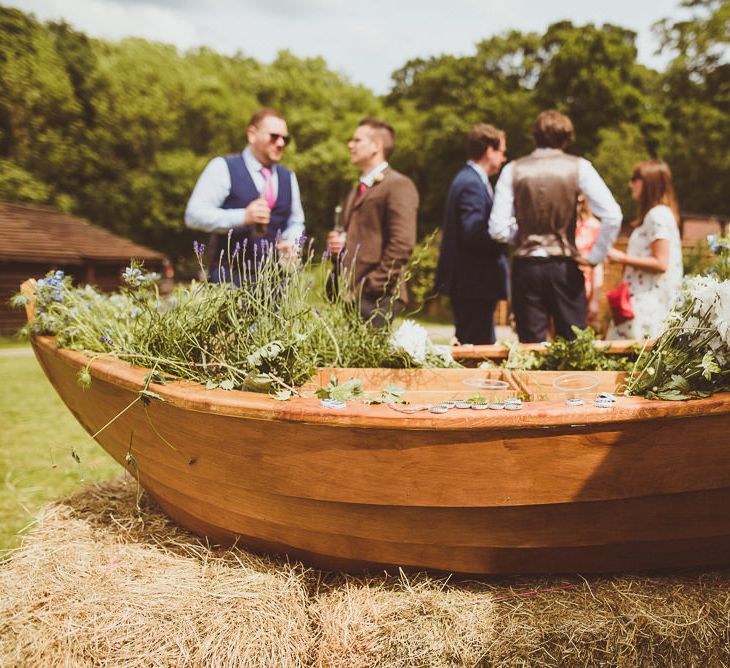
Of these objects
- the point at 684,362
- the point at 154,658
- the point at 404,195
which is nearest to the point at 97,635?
the point at 154,658

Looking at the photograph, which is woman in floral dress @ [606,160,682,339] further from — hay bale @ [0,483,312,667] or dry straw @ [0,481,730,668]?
hay bale @ [0,483,312,667]

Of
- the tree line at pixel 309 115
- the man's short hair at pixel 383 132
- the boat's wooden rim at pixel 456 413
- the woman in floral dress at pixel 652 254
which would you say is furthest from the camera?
the tree line at pixel 309 115

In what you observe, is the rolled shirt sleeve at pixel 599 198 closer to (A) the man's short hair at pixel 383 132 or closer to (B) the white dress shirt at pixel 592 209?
(B) the white dress shirt at pixel 592 209

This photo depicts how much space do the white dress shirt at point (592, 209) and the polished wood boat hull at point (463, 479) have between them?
7.16ft

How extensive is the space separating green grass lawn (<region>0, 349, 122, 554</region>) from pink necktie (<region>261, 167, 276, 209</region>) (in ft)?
6.01

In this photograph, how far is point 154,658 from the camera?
1.83 meters

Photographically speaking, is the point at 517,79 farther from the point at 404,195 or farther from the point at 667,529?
the point at 667,529

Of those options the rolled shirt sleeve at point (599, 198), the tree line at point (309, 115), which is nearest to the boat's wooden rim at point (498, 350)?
the rolled shirt sleeve at point (599, 198)

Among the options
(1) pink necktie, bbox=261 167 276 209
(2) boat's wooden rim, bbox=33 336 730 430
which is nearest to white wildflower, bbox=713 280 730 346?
(2) boat's wooden rim, bbox=33 336 730 430

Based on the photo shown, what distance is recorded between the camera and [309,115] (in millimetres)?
31234

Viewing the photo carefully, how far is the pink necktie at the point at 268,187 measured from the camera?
405 centimetres

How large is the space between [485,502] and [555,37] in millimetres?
35692

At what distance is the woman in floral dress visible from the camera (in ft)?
13.2

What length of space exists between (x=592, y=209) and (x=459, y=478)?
2.66 meters
